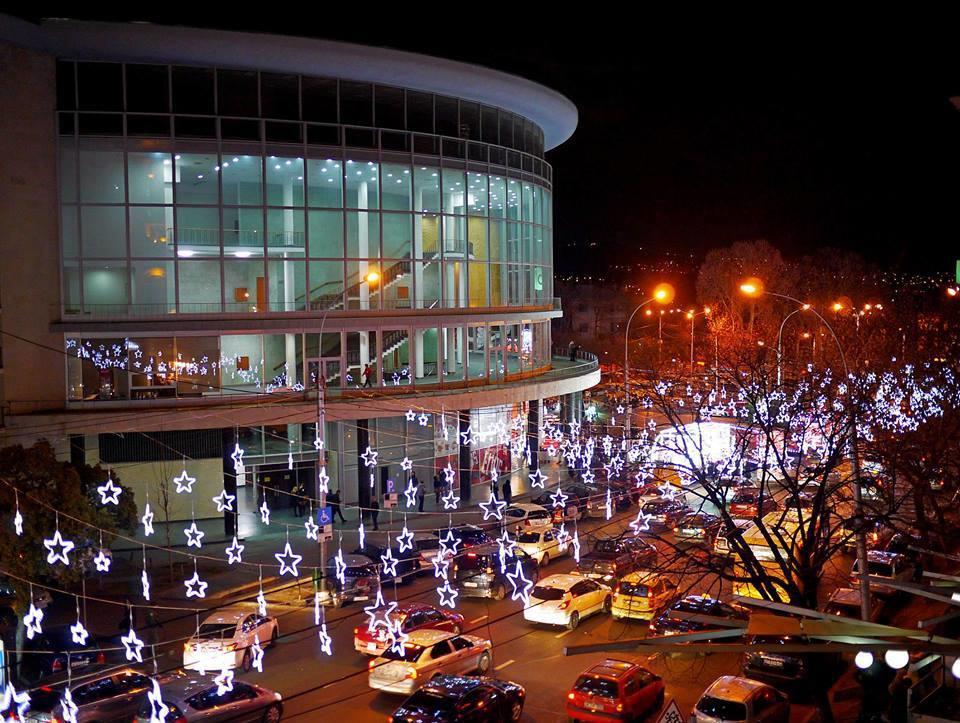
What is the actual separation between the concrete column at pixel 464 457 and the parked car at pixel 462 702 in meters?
21.6

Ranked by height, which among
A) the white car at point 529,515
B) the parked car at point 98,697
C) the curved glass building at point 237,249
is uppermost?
the curved glass building at point 237,249

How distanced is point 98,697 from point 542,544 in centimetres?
1489

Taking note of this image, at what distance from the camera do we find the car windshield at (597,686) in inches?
669

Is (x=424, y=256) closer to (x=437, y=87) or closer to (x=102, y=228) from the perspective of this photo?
(x=437, y=87)

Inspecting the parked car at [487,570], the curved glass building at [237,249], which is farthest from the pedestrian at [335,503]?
the parked car at [487,570]

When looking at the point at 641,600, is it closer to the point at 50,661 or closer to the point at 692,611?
the point at 692,611

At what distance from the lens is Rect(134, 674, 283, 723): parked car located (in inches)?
661

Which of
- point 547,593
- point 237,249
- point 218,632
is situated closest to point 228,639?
point 218,632

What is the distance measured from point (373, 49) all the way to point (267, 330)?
11.8 metres

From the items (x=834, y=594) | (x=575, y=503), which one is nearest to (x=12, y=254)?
(x=575, y=503)

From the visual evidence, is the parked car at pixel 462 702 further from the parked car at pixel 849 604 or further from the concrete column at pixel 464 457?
the concrete column at pixel 464 457

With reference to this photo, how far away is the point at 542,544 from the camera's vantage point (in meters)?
29.1

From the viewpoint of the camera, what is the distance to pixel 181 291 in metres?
34.6

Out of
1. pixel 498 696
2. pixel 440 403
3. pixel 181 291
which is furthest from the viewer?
pixel 440 403
